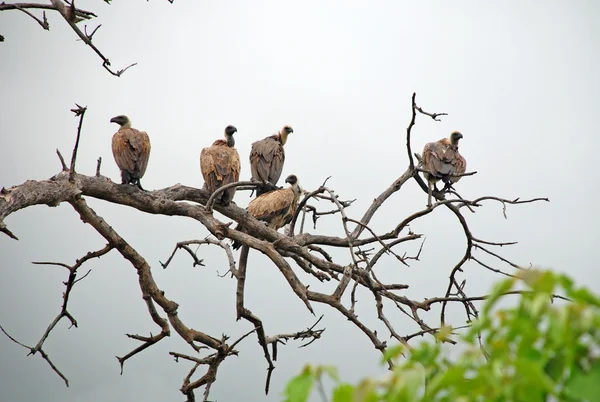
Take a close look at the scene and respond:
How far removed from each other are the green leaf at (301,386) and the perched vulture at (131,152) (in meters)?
5.62

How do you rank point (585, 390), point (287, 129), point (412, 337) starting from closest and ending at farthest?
point (585, 390) < point (412, 337) < point (287, 129)

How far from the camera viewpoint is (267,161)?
970 centimetres

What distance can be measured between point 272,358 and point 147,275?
1.43 meters

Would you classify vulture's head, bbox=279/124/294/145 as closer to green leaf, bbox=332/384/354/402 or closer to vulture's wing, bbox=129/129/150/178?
vulture's wing, bbox=129/129/150/178

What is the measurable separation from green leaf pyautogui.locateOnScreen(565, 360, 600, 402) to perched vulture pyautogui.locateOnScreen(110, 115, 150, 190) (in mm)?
5895

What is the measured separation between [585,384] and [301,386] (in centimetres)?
52

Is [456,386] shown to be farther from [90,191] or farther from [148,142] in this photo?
[148,142]

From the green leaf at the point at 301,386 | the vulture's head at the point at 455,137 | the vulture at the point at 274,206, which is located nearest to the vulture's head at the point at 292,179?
the vulture at the point at 274,206

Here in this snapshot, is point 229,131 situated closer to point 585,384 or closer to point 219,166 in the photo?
point 219,166

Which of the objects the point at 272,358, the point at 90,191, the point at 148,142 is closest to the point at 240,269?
the point at 272,358

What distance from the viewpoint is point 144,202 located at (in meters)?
5.96

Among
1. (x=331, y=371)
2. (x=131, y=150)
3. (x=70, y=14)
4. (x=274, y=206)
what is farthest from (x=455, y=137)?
(x=331, y=371)

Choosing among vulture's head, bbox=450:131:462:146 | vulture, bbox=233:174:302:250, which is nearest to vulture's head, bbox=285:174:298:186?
vulture, bbox=233:174:302:250

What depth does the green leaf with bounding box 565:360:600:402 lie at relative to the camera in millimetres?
1163
